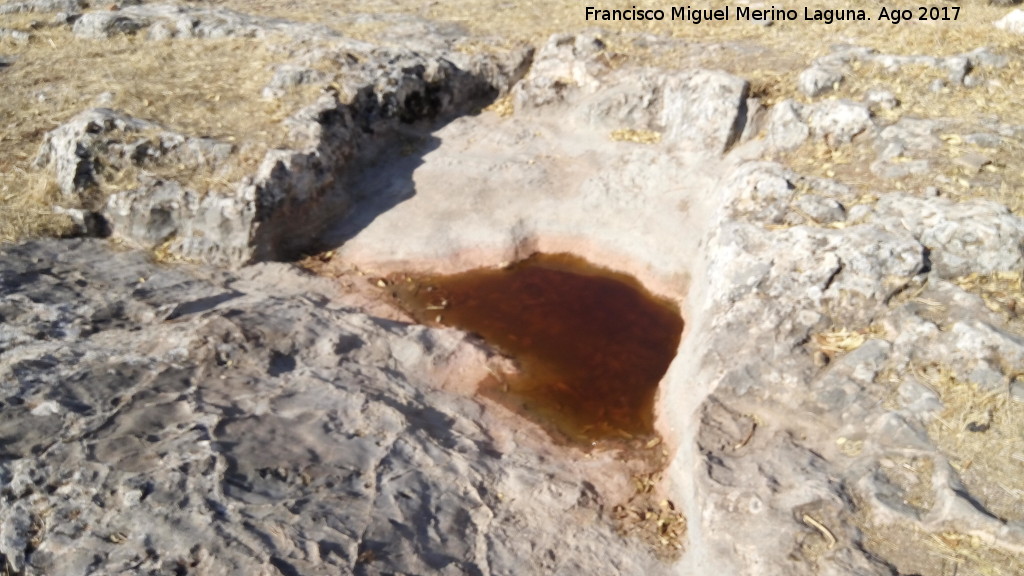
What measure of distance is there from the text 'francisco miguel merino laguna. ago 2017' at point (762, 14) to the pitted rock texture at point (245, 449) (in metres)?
7.10

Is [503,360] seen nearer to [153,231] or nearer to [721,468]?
[721,468]

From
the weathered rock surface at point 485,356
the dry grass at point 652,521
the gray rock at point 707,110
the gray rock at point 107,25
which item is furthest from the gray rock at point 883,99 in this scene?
the gray rock at point 107,25

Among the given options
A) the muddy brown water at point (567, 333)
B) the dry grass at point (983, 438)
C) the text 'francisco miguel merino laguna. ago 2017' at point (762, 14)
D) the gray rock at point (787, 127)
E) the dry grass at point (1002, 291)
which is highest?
the text 'francisco miguel merino laguna. ago 2017' at point (762, 14)

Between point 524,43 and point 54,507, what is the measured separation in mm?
9279

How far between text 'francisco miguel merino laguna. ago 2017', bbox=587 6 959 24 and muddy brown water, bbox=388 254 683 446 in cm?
510

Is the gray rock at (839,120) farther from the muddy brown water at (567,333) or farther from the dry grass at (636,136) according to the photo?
the muddy brown water at (567,333)

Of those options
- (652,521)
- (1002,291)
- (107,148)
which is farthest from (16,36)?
(1002,291)

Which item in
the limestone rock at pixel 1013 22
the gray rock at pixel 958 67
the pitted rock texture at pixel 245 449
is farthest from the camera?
the limestone rock at pixel 1013 22

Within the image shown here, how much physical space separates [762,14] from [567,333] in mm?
6644

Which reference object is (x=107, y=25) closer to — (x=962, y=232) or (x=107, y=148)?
(x=107, y=148)

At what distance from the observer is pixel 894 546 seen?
202 inches

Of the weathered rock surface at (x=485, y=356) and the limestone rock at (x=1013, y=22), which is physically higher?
the limestone rock at (x=1013, y=22)

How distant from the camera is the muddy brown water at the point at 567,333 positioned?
→ 7527 mm

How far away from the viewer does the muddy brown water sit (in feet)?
24.7
